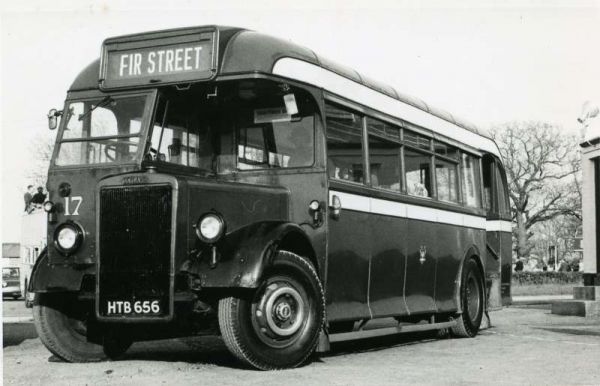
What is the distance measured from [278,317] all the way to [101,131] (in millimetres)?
2615

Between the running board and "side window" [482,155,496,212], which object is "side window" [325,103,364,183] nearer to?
the running board

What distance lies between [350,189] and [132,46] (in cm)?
279

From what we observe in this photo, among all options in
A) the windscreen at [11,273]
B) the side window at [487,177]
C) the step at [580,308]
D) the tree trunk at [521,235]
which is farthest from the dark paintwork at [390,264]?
the tree trunk at [521,235]

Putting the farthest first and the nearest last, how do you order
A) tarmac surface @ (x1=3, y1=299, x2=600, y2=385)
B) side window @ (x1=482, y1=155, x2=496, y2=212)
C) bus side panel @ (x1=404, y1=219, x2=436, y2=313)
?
side window @ (x1=482, y1=155, x2=496, y2=212)
bus side panel @ (x1=404, y1=219, x2=436, y2=313)
tarmac surface @ (x1=3, y1=299, x2=600, y2=385)

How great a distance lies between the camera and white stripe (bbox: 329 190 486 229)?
32.7 feet

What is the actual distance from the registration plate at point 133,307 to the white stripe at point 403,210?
233cm

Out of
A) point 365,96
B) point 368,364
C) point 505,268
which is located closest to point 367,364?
point 368,364

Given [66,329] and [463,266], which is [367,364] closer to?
[66,329]

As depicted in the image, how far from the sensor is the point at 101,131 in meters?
9.12

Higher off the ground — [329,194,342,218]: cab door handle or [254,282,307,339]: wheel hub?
[329,194,342,218]: cab door handle

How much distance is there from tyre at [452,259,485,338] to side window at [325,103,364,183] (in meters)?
3.99

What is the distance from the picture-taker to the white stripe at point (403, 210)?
9.96m

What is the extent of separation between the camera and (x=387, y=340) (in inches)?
502

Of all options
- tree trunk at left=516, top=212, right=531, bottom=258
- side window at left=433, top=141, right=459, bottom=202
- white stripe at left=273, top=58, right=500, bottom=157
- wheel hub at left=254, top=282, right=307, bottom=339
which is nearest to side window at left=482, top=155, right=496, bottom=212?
white stripe at left=273, top=58, right=500, bottom=157
